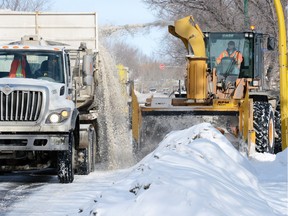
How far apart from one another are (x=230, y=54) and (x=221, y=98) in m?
1.70

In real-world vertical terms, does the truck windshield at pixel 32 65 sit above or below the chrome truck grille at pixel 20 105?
above

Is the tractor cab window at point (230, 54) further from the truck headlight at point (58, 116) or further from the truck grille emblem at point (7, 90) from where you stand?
the truck grille emblem at point (7, 90)

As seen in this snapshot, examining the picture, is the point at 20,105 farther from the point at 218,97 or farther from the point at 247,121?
the point at 218,97

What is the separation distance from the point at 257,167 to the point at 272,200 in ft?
14.0

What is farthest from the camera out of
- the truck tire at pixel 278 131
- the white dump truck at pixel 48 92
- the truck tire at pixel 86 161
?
the truck tire at pixel 278 131

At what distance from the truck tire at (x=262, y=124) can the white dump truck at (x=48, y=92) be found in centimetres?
363

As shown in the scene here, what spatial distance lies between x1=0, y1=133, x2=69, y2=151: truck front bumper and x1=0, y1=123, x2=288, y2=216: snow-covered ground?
0.66 meters

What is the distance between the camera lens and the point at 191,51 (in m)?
16.2

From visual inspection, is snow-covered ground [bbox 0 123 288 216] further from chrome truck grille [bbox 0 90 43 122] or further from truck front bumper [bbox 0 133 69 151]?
chrome truck grille [bbox 0 90 43 122]

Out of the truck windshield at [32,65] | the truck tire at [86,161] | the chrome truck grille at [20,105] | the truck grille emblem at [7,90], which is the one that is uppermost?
the truck windshield at [32,65]

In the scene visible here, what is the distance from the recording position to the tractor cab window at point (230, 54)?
1694 centimetres

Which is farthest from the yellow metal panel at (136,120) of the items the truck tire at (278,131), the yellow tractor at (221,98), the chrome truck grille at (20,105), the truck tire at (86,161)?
the truck tire at (278,131)

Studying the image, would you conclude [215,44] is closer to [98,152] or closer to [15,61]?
[98,152]

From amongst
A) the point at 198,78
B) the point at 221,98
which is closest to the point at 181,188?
the point at 198,78
